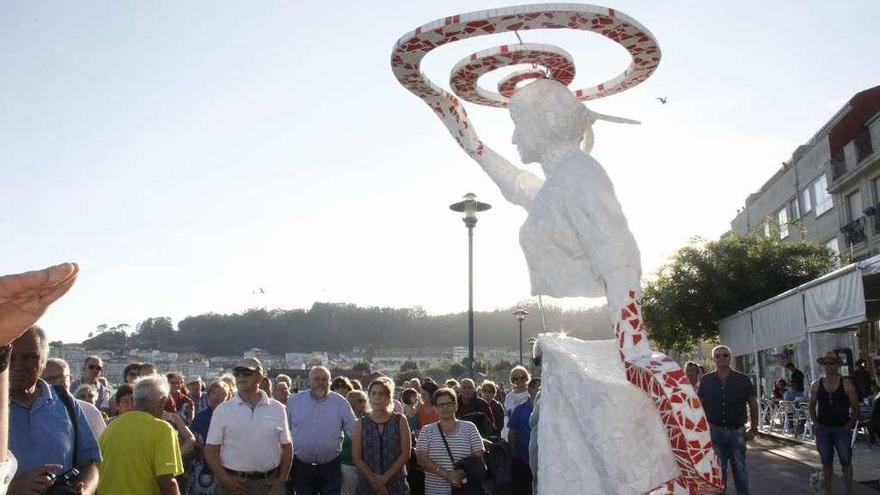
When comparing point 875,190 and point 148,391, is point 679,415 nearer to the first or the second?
point 148,391

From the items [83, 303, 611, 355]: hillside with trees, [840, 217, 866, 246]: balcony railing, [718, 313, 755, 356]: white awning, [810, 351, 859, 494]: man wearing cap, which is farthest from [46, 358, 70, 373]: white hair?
[83, 303, 611, 355]: hillside with trees

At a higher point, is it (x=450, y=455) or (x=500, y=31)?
(x=500, y=31)

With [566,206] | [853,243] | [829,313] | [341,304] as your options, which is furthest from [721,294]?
[341,304]

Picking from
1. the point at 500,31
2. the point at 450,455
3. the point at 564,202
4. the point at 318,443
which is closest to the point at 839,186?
the point at 450,455

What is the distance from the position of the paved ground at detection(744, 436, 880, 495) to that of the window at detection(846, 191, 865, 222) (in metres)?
13.0

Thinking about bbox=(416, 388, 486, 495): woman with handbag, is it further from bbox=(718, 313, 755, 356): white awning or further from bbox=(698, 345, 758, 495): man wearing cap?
bbox=(718, 313, 755, 356): white awning

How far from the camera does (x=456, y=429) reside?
6.39 metres

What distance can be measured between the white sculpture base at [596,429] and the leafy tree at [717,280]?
1994 cm

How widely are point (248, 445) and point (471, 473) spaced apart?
1730 mm

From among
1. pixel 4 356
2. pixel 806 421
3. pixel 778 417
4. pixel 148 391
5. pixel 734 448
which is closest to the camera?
pixel 4 356

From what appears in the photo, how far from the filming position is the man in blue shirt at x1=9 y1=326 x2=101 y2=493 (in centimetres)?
324

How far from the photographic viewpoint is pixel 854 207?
2561 cm

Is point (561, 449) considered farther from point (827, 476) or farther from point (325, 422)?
point (827, 476)

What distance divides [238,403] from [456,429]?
5.73ft
